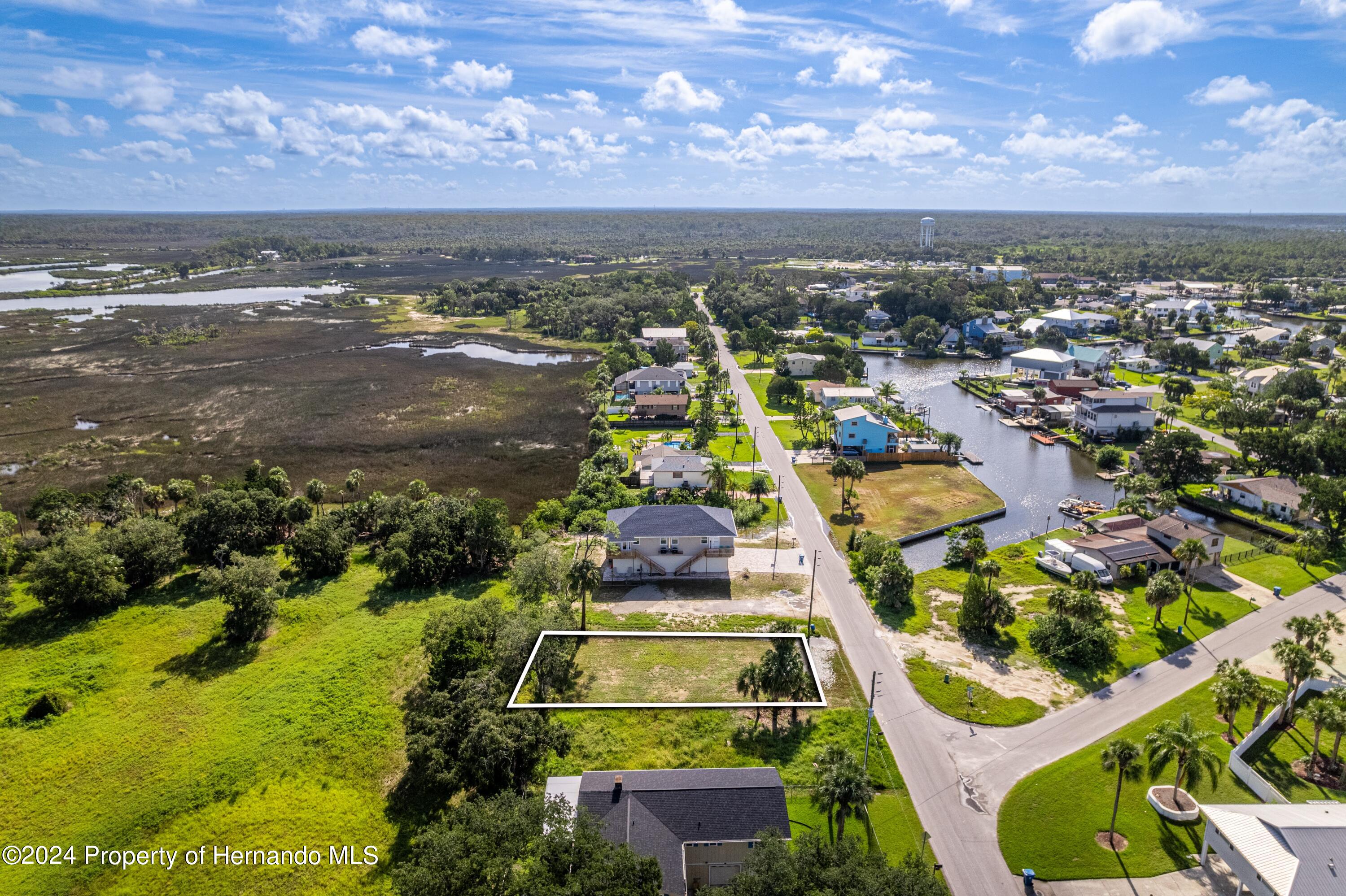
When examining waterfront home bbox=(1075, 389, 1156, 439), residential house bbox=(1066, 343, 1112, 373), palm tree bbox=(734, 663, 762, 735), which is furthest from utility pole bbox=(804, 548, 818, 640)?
residential house bbox=(1066, 343, 1112, 373)

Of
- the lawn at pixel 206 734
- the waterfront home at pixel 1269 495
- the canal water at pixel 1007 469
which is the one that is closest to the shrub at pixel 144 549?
the lawn at pixel 206 734

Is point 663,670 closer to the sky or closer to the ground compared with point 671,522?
closer to the ground

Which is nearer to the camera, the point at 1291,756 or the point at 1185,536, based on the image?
the point at 1291,756

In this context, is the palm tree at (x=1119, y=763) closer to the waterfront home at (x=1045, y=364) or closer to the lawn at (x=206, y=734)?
the lawn at (x=206, y=734)

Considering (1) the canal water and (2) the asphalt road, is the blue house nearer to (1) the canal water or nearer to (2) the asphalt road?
(1) the canal water

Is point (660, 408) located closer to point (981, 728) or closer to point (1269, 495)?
point (981, 728)

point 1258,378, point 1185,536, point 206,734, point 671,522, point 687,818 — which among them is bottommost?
point 206,734

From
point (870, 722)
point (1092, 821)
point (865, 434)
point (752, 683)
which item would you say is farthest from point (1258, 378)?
point (752, 683)
